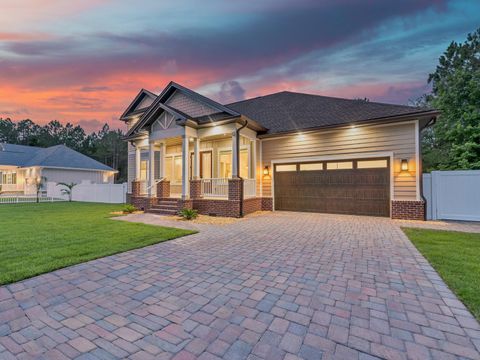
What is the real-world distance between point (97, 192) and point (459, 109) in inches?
988

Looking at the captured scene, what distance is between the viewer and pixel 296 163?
413 inches

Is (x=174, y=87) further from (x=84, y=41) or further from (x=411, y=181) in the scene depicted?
(x=411, y=181)

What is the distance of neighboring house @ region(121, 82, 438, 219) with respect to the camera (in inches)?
335

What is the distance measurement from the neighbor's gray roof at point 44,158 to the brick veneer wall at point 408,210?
2900 centimetres

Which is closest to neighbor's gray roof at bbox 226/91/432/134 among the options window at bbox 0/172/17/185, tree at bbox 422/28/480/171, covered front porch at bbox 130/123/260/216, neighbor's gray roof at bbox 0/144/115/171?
covered front porch at bbox 130/123/260/216

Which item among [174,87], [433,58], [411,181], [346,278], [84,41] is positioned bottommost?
[346,278]

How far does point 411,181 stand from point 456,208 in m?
1.74

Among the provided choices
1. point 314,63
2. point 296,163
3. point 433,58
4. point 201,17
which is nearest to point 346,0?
point 314,63

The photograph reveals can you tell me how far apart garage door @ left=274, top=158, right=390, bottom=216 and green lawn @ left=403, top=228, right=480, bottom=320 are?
2547mm

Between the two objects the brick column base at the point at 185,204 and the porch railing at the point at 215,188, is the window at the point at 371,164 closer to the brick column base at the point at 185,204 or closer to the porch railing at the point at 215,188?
the porch railing at the point at 215,188

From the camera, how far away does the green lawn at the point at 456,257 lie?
2822 mm

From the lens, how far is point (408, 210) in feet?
27.2

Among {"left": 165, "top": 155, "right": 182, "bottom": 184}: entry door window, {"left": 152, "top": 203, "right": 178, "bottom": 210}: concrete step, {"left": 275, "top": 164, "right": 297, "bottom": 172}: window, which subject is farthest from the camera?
{"left": 165, "top": 155, "right": 182, "bottom": 184}: entry door window

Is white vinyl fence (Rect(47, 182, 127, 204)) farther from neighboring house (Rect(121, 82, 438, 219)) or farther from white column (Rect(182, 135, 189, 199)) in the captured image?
white column (Rect(182, 135, 189, 199))
